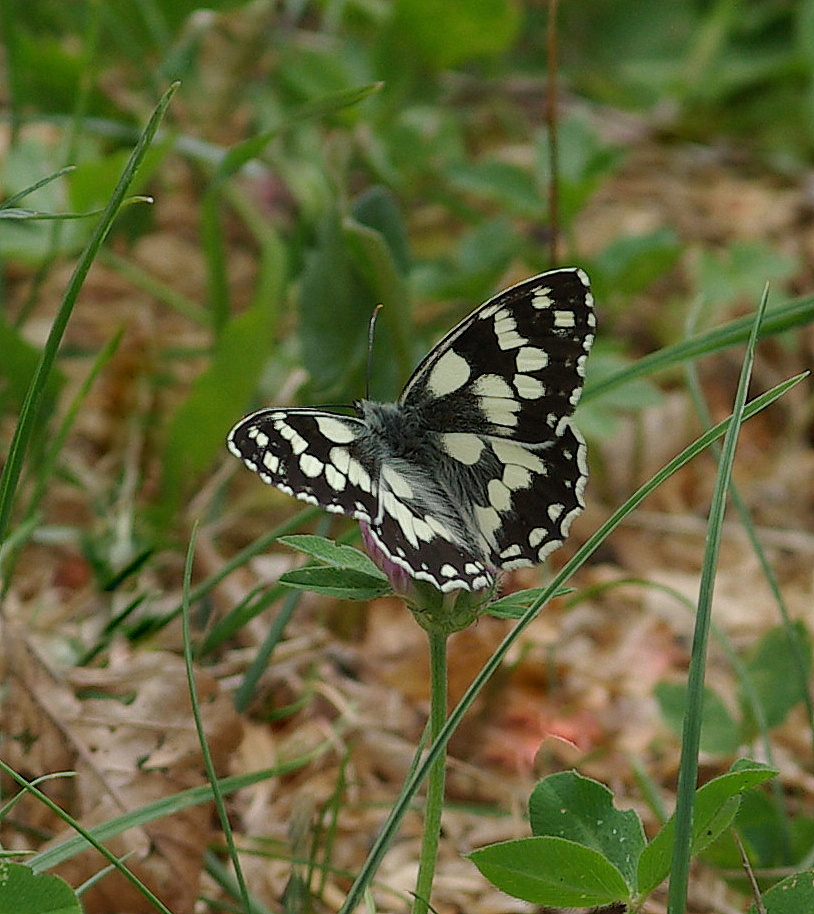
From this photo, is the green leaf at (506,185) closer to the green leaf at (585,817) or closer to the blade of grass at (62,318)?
the blade of grass at (62,318)

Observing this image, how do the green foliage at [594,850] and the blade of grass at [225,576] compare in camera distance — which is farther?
the blade of grass at [225,576]

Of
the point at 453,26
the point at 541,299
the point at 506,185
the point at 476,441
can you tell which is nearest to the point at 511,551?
the point at 476,441

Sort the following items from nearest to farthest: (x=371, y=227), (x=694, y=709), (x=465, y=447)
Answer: (x=694, y=709) → (x=465, y=447) → (x=371, y=227)

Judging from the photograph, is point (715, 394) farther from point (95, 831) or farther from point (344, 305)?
point (95, 831)

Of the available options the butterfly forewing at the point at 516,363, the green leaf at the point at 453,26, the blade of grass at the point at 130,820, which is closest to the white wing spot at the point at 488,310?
the butterfly forewing at the point at 516,363

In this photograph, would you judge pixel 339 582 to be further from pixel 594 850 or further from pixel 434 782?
pixel 594 850
